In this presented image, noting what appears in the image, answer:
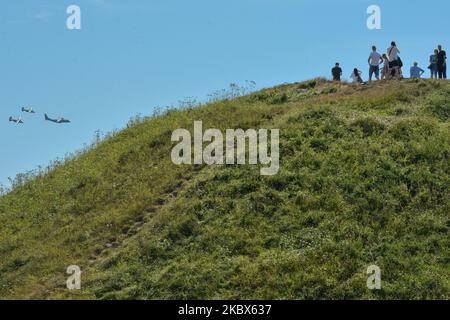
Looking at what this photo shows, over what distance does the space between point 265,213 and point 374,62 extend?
12.2 metres

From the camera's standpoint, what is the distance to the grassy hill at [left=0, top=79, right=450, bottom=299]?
2117cm

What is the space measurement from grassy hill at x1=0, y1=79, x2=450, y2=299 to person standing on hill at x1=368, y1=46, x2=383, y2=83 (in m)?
1.73

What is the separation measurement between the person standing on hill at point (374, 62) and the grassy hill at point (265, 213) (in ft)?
5.66

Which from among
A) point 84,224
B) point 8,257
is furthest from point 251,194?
point 8,257

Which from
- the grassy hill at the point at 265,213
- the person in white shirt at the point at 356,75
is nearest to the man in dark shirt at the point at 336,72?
the person in white shirt at the point at 356,75

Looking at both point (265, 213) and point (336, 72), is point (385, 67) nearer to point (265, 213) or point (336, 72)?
point (336, 72)

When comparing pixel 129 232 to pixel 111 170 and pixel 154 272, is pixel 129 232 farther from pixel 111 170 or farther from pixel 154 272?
pixel 111 170

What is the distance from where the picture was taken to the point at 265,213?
79.1 feet

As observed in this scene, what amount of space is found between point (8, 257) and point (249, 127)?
9302mm

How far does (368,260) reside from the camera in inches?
843

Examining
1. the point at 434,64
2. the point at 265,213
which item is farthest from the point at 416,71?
the point at 265,213

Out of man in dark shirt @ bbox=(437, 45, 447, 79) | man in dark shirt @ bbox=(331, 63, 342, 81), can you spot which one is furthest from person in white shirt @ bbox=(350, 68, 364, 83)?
man in dark shirt @ bbox=(437, 45, 447, 79)

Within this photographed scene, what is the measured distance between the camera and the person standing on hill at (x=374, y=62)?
111 feet
